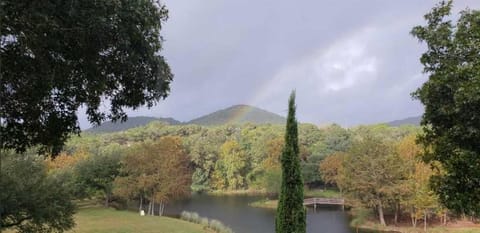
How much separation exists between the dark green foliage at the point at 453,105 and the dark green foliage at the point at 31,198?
43.0 ft

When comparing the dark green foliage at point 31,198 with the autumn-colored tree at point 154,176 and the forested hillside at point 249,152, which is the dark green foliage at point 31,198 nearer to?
the autumn-colored tree at point 154,176

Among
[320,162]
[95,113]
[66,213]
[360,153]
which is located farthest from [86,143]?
[95,113]

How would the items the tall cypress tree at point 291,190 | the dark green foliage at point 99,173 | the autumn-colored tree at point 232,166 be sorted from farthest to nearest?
1. the autumn-colored tree at point 232,166
2. the dark green foliage at point 99,173
3. the tall cypress tree at point 291,190

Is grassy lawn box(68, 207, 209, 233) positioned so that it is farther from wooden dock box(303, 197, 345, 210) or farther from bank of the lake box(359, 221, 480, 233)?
wooden dock box(303, 197, 345, 210)

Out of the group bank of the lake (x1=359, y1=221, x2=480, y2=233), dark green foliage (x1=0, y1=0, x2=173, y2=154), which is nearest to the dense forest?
bank of the lake (x1=359, y1=221, x2=480, y2=233)

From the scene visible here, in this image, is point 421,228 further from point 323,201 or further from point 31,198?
point 31,198

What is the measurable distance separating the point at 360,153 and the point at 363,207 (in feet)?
17.8

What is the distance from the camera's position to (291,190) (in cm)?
1279

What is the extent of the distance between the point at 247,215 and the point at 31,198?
23710mm

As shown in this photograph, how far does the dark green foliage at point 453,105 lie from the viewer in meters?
8.30

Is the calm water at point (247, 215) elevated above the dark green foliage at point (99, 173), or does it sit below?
below

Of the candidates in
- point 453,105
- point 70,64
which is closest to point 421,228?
point 453,105

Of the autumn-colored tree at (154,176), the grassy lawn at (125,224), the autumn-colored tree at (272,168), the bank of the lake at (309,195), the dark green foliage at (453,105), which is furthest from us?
the autumn-colored tree at (272,168)

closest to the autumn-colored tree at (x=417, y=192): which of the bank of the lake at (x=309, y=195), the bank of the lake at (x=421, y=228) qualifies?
the bank of the lake at (x=421, y=228)
